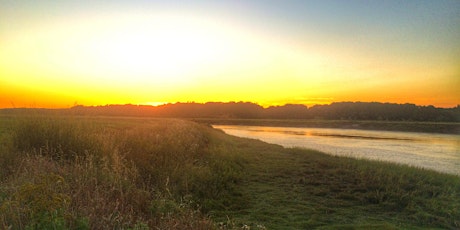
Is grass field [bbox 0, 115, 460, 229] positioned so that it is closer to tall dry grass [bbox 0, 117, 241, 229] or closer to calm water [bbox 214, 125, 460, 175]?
tall dry grass [bbox 0, 117, 241, 229]

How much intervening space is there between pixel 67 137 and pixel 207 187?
5222 millimetres

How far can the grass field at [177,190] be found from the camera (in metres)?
5.33

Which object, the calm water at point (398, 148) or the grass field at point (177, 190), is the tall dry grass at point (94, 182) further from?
the calm water at point (398, 148)

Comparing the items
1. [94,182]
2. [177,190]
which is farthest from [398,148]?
[94,182]

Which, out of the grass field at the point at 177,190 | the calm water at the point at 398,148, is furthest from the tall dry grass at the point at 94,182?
the calm water at the point at 398,148

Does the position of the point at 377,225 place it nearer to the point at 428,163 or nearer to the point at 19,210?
the point at 19,210

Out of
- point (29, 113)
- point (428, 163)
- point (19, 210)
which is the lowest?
point (428, 163)

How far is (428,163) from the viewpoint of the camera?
22.7 m

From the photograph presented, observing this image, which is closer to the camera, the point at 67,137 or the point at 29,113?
the point at 67,137

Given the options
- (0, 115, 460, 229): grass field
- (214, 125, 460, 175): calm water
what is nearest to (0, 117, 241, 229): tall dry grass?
(0, 115, 460, 229): grass field

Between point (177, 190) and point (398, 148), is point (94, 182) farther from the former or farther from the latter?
point (398, 148)

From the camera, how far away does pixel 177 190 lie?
1037 cm

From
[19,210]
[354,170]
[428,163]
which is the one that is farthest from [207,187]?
Result: [428,163]

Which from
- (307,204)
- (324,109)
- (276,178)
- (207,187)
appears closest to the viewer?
(307,204)
